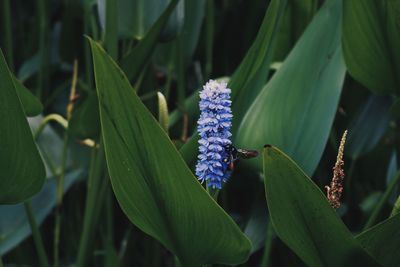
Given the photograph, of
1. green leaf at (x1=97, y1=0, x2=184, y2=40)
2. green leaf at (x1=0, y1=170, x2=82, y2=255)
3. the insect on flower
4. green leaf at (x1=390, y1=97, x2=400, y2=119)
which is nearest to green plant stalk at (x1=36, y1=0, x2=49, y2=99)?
green leaf at (x1=0, y1=170, x2=82, y2=255)

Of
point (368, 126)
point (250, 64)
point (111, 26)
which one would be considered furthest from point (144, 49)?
point (368, 126)

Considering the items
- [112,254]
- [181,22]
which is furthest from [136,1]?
[112,254]

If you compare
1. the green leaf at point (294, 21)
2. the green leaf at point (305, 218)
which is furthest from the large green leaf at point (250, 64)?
the green leaf at point (294, 21)

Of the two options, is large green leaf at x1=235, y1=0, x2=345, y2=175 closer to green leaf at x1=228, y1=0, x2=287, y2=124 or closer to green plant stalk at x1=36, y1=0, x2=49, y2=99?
green leaf at x1=228, y1=0, x2=287, y2=124

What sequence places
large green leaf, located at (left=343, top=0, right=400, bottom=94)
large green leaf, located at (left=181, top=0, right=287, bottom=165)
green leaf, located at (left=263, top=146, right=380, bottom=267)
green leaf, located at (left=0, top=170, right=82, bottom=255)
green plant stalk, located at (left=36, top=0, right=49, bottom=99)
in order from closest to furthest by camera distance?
1. green leaf, located at (left=263, top=146, right=380, bottom=267)
2. large green leaf, located at (left=181, top=0, right=287, bottom=165)
3. large green leaf, located at (left=343, top=0, right=400, bottom=94)
4. green leaf, located at (left=0, top=170, right=82, bottom=255)
5. green plant stalk, located at (left=36, top=0, right=49, bottom=99)

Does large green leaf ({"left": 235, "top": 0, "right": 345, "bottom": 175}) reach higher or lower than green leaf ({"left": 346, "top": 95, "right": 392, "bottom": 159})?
higher

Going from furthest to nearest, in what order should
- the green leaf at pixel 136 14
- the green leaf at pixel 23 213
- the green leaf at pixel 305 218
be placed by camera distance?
the green leaf at pixel 23 213 → the green leaf at pixel 136 14 → the green leaf at pixel 305 218

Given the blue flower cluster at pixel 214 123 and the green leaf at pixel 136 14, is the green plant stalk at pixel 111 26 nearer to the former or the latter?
the green leaf at pixel 136 14
